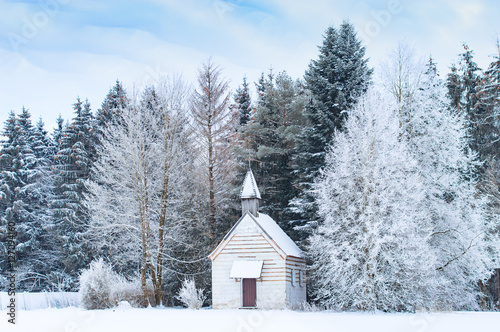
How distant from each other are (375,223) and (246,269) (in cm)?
764

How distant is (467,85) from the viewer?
34938 mm

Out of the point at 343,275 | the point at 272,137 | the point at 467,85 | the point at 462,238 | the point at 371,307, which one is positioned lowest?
the point at 371,307

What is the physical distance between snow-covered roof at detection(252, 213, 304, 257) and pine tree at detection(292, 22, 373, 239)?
1.56 metres

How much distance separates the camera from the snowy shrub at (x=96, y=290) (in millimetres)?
22109

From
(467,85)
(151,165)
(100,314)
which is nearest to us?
(100,314)

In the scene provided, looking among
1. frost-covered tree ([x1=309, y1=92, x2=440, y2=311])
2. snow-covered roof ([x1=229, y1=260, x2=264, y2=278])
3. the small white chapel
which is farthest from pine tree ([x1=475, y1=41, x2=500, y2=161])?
snow-covered roof ([x1=229, y1=260, x2=264, y2=278])

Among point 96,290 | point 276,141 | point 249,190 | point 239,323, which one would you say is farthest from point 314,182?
point 96,290

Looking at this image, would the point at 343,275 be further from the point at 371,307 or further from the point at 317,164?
the point at 317,164

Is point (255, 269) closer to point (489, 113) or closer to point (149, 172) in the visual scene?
point (149, 172)

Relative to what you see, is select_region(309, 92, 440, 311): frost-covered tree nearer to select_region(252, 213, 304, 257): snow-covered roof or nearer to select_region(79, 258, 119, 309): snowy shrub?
select_region(252, 213, 304, 257): snow-covered roof

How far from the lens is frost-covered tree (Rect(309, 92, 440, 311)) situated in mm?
21109

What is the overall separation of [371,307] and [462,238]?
697 centimetres

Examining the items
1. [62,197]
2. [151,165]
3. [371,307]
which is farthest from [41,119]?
[371,307]

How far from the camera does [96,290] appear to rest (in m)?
22.1
